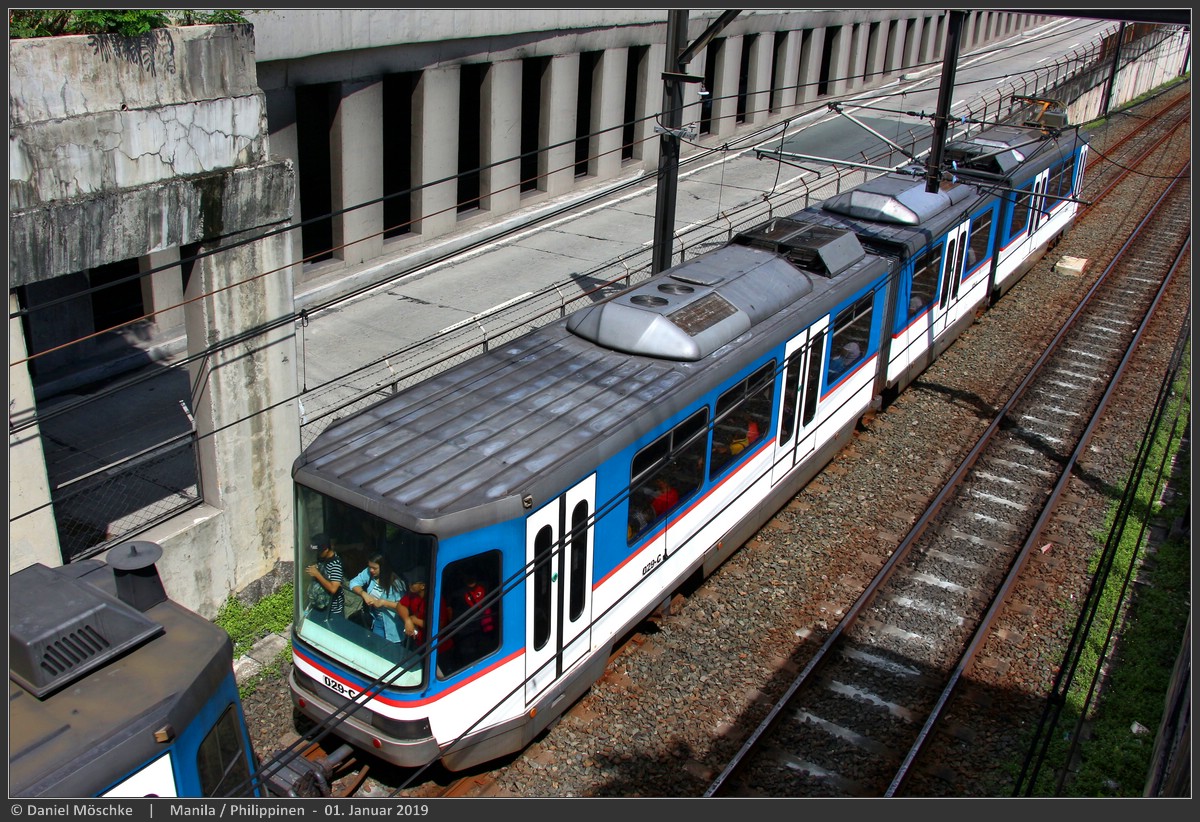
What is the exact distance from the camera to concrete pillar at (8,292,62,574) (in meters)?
8.73

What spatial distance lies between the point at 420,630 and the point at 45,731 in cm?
283

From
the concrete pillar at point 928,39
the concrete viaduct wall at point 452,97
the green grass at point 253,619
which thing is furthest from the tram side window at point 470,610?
the concrete pillar at point 928,39

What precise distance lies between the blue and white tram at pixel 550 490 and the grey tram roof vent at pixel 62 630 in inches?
49.4

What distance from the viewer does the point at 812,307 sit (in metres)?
11.8

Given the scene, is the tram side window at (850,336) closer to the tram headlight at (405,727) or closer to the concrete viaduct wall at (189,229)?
the concrete viaduct wall at (189,229)

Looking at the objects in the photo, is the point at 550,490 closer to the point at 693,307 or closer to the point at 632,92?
the point at 693,307

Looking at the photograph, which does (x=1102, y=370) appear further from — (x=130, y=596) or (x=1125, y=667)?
(x=130, y=596)

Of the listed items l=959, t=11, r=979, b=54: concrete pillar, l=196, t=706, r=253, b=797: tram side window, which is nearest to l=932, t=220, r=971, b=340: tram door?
l=196, t=706, r=253, b=797: tram side window

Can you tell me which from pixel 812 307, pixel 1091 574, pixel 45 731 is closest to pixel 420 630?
pixel 45 731

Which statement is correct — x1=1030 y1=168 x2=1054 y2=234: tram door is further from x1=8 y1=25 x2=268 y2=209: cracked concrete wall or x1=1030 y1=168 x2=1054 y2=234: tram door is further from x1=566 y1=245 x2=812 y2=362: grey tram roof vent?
x1=8 y1=25 x2=268 y2=209: cracked concrete wall

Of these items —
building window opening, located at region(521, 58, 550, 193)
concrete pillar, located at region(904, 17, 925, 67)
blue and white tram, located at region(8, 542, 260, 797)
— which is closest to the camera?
blue and white tram, located at region(8, 542, 260, 797)

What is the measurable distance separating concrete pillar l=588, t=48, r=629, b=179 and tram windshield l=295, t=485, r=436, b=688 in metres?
17.0

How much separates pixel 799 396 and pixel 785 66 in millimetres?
22458

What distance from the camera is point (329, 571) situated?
819cm
